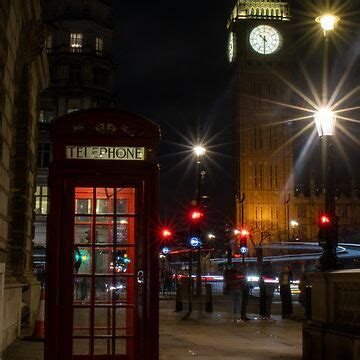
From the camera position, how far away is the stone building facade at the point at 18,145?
Answer: 10.6 m

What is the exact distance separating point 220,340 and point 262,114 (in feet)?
342

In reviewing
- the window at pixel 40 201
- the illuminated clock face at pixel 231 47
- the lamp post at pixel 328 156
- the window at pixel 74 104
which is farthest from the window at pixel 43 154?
the illuminated clock face at pixel 231 47

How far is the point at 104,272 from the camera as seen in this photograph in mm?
7145

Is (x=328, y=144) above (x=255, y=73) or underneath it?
underneath

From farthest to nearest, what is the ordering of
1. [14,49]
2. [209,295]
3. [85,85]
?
[85,85] → [209,295] → [14,49]

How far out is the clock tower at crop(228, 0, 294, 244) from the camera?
115 m

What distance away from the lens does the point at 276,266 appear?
3396 inches

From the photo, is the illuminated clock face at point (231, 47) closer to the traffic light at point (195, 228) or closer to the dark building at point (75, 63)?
the dark building at point (75, 63)

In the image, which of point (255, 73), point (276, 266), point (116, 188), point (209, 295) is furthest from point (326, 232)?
point (255, 73)

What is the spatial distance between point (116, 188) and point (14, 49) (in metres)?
5.59

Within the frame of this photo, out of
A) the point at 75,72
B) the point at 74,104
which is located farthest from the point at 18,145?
the point at 75,72

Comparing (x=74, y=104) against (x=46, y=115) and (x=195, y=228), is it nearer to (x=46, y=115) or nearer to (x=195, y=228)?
(x=46, y=115)

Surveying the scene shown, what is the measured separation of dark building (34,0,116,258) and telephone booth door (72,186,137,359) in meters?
A: 49.3

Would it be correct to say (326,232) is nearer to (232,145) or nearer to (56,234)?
(56,234)
